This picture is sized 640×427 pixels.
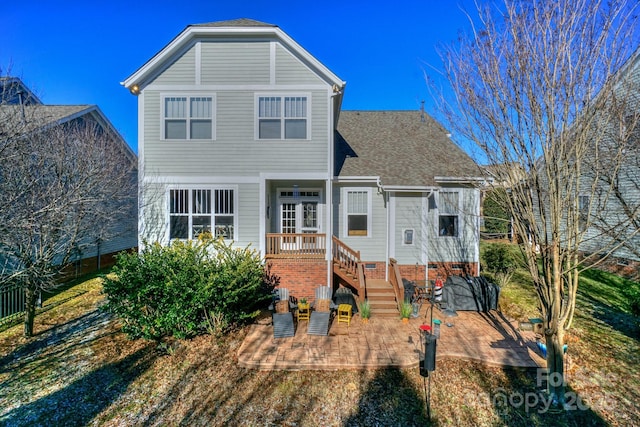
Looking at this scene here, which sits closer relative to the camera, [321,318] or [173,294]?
[173,294]

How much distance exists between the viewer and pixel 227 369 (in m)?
Result: 6.36

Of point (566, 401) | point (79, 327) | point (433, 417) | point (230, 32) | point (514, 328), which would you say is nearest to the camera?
point (433, 417)

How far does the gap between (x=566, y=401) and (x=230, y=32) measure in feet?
42.3

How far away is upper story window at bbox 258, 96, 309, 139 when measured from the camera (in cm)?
969

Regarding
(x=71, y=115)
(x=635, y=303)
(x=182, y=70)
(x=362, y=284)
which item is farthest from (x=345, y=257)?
(x=71, y=115)

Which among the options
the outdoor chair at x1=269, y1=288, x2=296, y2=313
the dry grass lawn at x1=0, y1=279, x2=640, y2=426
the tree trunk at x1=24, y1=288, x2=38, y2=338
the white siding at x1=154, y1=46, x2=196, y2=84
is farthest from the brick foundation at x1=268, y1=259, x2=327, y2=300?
the white siding at x1=154, y1=46, x2=196, y2=84

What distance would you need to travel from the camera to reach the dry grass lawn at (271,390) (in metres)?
5.13

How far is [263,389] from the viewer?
575cm

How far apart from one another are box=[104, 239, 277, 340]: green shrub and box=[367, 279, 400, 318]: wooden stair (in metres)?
3.85

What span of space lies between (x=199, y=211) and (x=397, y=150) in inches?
336

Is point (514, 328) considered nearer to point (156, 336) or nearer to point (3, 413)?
point (156, 336)

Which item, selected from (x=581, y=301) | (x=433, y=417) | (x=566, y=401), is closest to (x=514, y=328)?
(x=566, y=401)

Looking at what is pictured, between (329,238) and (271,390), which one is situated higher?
(329,238)

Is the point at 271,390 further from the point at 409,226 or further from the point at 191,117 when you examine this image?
the point at 191,117
